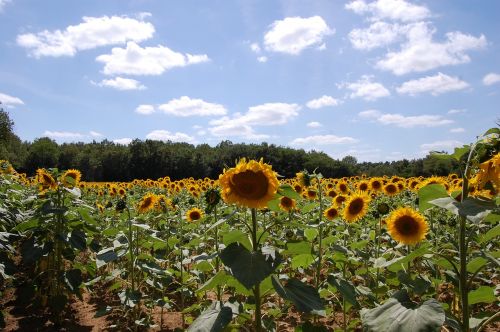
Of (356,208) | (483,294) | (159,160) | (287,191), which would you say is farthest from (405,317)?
(159,160)

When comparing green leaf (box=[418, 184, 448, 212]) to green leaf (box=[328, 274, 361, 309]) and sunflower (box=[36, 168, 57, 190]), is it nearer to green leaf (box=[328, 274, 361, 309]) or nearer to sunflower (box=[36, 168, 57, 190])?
green leaf (box=[328, 274, 361, 309])

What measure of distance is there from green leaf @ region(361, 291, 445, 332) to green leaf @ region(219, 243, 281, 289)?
1.46 feet

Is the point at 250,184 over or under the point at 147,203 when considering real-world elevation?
over

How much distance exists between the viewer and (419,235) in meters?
3.73

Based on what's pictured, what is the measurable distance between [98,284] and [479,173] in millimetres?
6250

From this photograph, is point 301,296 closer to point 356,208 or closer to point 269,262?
point 269,262

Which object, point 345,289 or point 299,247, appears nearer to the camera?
point 345,289

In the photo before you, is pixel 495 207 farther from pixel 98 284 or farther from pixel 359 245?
pixel 98 284

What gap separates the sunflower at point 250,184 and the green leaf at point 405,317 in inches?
33.2

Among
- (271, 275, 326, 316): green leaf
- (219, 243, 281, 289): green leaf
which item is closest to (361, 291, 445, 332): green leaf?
(271, 275, 326, 316): green leaf

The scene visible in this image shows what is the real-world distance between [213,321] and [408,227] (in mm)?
2459

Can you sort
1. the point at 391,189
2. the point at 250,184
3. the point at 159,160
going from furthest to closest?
the point at 159,160, the point at 391,189, the point at 250,184

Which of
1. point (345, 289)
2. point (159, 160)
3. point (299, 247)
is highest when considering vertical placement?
point (159, 160)

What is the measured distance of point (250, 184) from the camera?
7.59 ft
